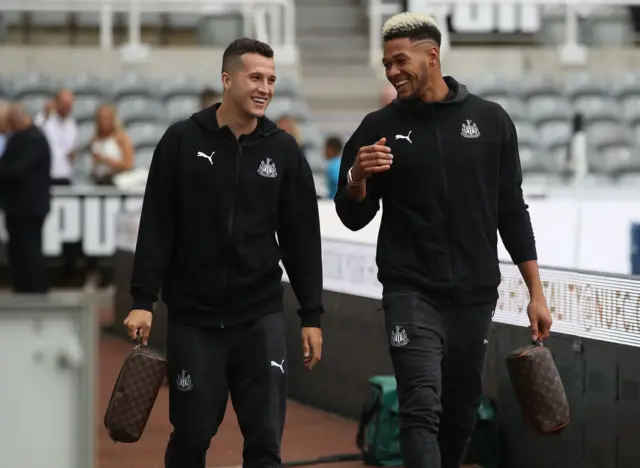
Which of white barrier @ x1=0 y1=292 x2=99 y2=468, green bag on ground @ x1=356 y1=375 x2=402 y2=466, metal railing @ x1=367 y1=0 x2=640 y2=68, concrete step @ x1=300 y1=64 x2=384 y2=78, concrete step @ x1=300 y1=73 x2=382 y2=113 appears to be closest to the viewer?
white barrier @ x1=0 y1=292 x2=99 y2=468

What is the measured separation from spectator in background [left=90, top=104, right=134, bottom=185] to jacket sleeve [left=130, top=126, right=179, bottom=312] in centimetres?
954

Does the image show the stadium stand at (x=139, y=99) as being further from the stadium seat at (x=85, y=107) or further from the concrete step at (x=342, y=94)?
the concrete step at (x=342, y=94)

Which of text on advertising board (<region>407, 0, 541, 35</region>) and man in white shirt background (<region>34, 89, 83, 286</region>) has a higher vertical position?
text on advertising board (<region>407, 0, 541, 35</region>)

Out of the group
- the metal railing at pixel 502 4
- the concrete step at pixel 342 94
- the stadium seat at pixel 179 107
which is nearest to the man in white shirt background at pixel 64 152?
the stadium seat at pixel 179 107

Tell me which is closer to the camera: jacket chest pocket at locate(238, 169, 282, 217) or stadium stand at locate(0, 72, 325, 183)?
jacket chest pocket at locate(238, 169, 282, 217)

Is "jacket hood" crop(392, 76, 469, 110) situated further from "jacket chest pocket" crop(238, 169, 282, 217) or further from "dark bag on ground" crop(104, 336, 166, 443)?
"dark bag on ground" crop(104, 336, 166, 443)

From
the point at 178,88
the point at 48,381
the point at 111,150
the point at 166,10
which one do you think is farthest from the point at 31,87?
the point at 48,381

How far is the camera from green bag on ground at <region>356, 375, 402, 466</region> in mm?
8117

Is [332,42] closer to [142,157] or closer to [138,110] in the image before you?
[138,110]

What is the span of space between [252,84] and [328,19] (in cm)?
1740

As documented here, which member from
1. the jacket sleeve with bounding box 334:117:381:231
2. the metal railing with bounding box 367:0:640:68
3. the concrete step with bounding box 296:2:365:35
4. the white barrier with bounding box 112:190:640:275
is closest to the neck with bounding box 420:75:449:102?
the jacket sleeve with bounding box 334:117:381:231

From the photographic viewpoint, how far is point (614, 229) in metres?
10.5

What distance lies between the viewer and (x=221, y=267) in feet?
19.3

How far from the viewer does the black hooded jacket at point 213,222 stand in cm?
587
